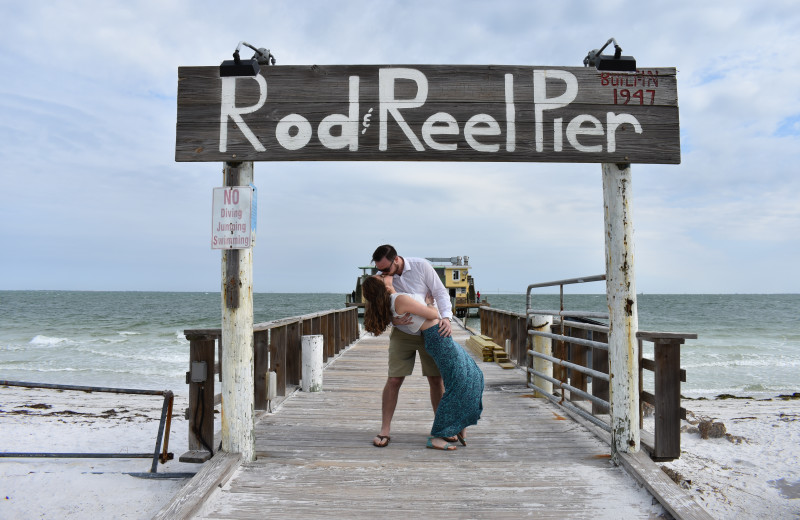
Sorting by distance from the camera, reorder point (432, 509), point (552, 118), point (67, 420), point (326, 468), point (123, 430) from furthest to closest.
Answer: point (67, 420) < point (123, 430) < point (552, 118) < point (326, 468) < point (432, 509)

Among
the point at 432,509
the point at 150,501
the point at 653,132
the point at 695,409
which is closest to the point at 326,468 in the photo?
the point at 432,509

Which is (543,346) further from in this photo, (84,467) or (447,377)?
(84,467)

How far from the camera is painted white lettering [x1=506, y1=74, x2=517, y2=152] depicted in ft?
12.5

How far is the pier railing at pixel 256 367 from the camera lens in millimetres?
3998

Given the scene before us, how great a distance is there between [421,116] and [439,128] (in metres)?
0.16

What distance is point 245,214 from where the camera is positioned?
144 inches

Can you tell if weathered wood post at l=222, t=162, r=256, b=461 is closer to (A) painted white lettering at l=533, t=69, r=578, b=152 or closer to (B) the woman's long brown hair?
(B) the woman's long brown hair

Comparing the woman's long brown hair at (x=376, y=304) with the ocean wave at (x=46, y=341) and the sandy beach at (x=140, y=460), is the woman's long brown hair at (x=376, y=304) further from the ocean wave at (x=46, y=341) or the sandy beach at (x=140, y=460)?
the ocean wave at (x=46, y=341)

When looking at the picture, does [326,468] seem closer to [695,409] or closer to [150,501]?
[150,501]

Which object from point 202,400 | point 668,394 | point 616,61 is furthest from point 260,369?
point 616,61

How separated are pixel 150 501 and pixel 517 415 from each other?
3314 mm

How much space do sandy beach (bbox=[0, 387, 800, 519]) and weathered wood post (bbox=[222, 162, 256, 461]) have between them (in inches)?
32.0

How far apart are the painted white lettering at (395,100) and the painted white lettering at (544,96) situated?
82cm

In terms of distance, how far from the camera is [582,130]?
12.5 feet
